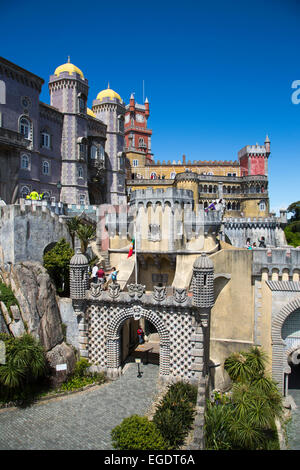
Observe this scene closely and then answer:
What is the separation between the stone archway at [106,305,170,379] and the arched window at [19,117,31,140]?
2500 centimetres

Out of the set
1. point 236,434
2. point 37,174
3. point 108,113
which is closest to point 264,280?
point 236,434

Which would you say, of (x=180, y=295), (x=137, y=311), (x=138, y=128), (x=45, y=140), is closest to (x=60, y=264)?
(x=137, y=311)

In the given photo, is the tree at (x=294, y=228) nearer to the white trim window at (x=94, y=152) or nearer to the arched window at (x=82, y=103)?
the white trim window at (x=94, y=152)

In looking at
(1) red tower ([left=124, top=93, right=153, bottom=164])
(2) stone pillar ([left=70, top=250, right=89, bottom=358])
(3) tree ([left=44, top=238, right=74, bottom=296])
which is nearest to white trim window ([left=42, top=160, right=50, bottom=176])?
(3) tree ([left=44, top=238, right=74, bottom=296])

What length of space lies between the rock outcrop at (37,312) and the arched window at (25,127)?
19.4 meters

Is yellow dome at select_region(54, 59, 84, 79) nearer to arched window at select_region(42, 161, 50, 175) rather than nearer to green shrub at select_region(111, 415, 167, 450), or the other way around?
arched window at select_region(42, 161, 50, 175)

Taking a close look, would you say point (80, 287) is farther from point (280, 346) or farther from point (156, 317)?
point (280, 346)

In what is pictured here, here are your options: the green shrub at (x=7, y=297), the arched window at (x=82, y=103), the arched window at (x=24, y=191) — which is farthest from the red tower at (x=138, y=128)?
the green shrub at (x=7, y=297)

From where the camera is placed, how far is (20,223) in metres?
22.1

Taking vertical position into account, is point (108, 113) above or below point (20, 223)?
above

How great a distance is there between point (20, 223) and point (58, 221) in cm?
339

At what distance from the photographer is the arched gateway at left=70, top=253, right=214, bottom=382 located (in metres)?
17.7
